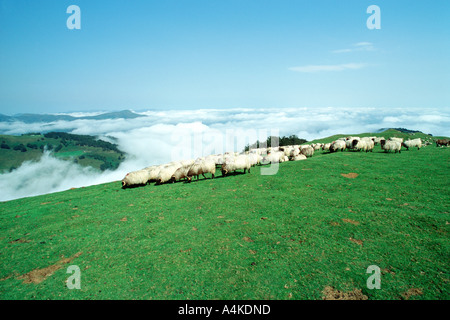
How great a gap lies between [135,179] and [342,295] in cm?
1948

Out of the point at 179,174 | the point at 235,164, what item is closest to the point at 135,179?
the point at 179,174

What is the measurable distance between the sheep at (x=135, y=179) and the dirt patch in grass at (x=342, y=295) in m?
18.9

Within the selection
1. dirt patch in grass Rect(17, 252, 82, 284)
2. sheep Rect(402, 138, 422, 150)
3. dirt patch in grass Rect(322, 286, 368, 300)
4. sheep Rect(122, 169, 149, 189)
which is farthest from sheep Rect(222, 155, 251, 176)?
sheep Rect(402, 138, 422, 150)

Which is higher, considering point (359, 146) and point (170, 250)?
point (359, 146)

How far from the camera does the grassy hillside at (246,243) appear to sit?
654 cm

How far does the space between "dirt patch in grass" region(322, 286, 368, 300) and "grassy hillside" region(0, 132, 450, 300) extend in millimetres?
58

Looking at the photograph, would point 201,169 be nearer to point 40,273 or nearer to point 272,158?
point 272,158

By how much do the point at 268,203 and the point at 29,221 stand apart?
1442 cm
